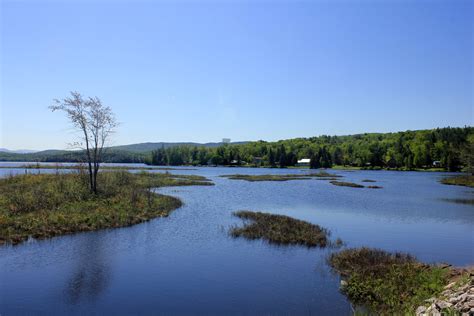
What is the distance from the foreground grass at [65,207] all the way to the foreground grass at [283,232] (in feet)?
32.3

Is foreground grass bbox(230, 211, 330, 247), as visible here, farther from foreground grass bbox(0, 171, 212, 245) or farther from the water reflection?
foreground grass bbox(0, 171, 212, 245)

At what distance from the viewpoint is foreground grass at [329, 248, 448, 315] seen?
13.3m

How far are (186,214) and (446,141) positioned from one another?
173427 millimetres

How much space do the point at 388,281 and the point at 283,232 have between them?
10635 millimetres

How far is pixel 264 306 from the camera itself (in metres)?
13.4

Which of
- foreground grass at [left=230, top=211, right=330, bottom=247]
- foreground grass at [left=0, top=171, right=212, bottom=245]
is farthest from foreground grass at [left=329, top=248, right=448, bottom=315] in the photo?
foreground grass at [left=0, top=171, right=212, bottom=245]

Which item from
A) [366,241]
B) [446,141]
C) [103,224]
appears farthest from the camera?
[446,141]

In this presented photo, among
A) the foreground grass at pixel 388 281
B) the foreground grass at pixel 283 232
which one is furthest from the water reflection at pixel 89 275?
the foreground grass at pixel 388 281

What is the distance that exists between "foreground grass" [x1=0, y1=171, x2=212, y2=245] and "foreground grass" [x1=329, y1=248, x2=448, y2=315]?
18661 millimetres

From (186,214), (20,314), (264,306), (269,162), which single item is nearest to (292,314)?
(264,306)

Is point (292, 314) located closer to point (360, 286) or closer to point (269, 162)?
point (360, 286)

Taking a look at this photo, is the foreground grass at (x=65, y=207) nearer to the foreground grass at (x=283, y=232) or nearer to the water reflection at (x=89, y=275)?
the water reflection at (x=89, y=275)

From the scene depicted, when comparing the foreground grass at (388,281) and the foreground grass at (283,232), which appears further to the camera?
the foreground grass at (283,232)

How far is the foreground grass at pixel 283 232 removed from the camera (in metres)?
23.6
